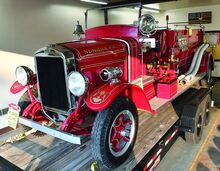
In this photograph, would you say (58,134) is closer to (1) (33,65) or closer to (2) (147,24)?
(2) (147,24)

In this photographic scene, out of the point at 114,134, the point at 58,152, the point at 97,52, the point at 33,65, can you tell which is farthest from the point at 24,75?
the point at 33,65

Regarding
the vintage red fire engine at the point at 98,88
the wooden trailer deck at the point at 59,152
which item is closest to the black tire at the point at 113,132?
the vintage red fire engine at the point at 98,88

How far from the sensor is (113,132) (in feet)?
6.83

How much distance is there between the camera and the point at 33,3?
205 inches

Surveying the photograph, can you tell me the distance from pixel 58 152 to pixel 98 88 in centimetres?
76

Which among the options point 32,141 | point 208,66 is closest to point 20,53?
point 32,141

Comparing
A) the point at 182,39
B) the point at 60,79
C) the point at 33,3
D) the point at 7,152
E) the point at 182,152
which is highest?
the point at 33,3

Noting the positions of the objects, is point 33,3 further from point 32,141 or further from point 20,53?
point 32,141

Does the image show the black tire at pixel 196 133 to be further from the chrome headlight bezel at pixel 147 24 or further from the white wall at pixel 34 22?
the white wall at pixel 34 22

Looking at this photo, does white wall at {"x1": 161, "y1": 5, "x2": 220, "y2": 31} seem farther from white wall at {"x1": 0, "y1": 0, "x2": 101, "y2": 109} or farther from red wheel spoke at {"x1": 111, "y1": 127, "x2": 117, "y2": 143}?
red wheel spoke at {"x1": 111, "y1": 127, "x2": 117, "y2": 143}

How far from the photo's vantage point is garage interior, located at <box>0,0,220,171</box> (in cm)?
207

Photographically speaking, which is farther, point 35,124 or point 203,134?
point 203,134

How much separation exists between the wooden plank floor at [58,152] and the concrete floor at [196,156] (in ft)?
1.91

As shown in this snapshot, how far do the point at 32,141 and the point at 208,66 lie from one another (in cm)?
451
